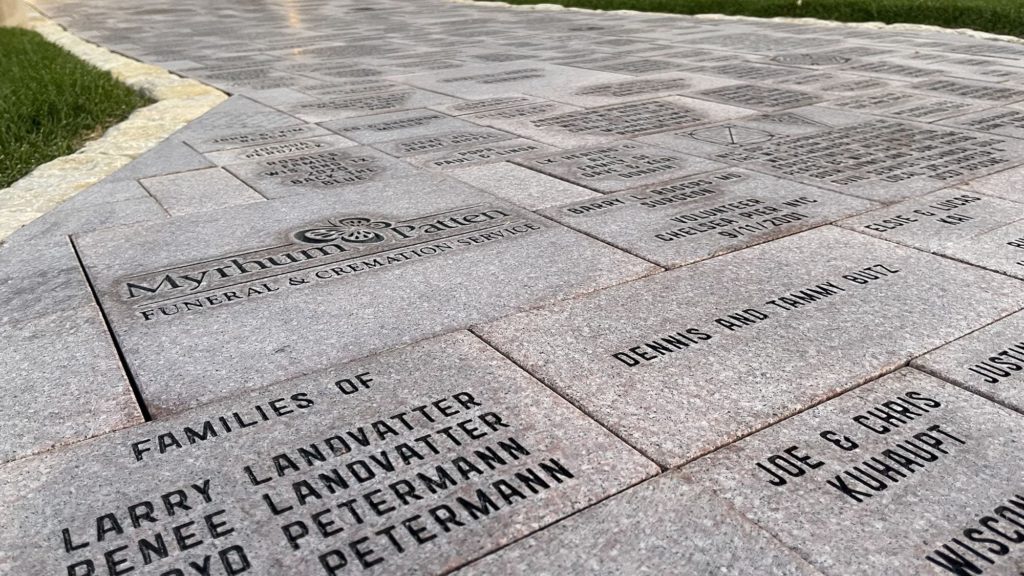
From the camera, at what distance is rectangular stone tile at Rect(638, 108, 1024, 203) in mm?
6521

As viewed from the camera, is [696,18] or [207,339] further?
[696,18]

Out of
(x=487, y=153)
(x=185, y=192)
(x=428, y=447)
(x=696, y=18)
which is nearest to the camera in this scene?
(x=428, y=447)

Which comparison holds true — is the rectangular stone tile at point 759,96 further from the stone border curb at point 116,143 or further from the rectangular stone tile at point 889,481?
the rectangular stone tile at point 889,481

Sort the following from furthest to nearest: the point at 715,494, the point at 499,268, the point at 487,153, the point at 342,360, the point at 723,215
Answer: the point at 487,153 → the point at 723,215 → the point at 499,268 → the point at 342,360 → the point at 715,494

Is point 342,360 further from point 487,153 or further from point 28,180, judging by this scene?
point 28,180

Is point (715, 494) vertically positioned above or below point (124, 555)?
above

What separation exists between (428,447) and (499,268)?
6.13 ft

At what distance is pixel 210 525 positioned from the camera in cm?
288

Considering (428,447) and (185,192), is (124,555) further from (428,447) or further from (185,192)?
(185,192)

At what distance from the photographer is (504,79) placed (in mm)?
11562

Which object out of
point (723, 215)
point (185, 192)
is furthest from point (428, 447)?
point (185, 192)

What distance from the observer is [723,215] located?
19.1ft

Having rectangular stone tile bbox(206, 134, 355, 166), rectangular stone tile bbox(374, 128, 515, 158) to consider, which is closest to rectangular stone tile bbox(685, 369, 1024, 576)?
rectangular stone tile bbox(374, 128, 515, 158)

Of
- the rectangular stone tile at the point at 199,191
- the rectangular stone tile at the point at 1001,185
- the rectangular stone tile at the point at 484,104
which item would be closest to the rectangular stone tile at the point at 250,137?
the rectangular stone tile at the point at 199,191
